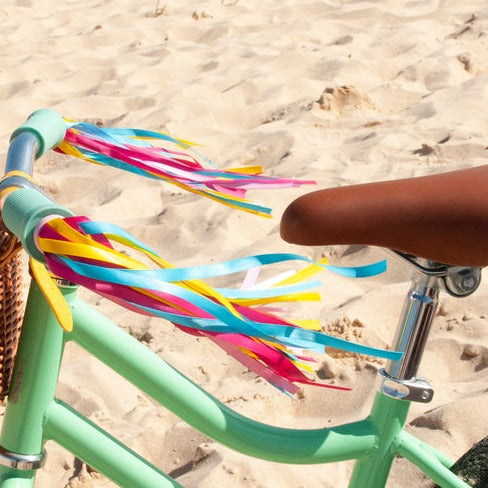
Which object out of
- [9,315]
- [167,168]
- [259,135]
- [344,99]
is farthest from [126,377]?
[344,99]

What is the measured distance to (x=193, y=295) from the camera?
856mm

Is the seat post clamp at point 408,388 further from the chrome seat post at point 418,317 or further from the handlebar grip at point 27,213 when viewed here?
the handlebar grip at point 27,213

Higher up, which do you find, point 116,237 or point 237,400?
point 116,237

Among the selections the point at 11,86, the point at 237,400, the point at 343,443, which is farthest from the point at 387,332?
the point at 11,86

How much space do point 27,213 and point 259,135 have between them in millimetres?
2800

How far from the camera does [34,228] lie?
848 mm

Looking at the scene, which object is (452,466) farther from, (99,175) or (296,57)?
(296,57)

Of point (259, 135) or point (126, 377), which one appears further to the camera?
point (259, 135)

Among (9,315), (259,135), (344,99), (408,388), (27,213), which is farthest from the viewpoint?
(344,99)

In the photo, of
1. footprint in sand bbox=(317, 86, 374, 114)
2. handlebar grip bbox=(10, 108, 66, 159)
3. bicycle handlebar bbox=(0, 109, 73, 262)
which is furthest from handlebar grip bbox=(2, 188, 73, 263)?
footprint in sand bbox=(317, 86, 374, 114)

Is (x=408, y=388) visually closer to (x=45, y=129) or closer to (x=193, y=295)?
(x=193, y=295)

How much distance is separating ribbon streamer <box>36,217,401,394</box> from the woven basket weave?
0.41ft

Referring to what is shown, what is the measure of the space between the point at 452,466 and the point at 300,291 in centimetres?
56

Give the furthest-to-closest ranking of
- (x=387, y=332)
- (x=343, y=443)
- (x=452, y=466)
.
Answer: (x=387, y=332)
(x=452, y=466)
(x=343, y=443)
